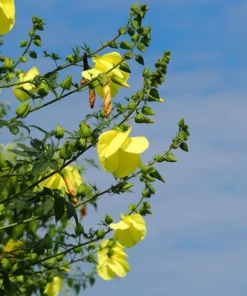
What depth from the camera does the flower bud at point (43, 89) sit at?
2.44 m

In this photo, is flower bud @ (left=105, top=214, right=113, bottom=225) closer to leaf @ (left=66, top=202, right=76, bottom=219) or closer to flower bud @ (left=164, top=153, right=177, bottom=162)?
flower bud @ (left=164, top=153, right=177, bottom=162)

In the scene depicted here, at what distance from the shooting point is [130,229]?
284 centimetres

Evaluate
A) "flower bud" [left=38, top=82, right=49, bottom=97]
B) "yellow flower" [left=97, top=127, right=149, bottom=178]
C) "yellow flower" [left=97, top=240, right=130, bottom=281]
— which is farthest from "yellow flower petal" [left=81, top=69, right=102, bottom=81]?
"yellow flower" [left=97, top=240, right=130, bottom=281]

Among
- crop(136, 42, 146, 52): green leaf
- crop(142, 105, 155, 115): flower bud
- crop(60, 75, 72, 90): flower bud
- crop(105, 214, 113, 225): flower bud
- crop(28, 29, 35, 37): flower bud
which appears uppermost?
crop(28, 29, 35, 37): flower bud

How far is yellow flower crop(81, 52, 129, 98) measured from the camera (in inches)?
97.7

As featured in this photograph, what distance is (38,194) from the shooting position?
7.88 ft

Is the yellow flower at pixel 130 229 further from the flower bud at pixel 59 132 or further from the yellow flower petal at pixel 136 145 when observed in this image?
the yellow flower petal at pixel 136 145

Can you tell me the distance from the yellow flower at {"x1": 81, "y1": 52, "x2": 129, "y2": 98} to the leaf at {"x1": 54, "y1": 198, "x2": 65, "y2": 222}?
379 mm

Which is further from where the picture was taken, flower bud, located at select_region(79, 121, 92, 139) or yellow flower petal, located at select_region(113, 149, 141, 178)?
flower bud, located at select_region(79, 121, 92, 139)

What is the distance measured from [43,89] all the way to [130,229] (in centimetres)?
67

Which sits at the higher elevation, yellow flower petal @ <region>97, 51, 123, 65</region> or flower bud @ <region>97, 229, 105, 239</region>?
yellow flower petal @ <region>97, 51, 123, 65</region>

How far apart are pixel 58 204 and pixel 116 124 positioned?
30 centimetres

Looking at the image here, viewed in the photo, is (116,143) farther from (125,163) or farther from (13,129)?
(13,129)

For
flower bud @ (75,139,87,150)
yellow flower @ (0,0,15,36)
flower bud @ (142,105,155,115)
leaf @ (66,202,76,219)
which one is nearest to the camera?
yellow flower @ (0,0,15,36)
